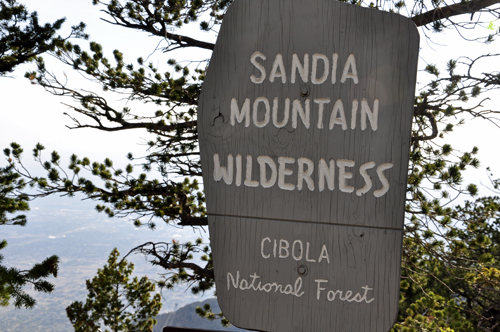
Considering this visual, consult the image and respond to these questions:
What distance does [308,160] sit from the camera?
1.28m

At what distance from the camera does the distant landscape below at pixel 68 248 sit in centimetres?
5997

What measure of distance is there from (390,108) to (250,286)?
82 centimetres

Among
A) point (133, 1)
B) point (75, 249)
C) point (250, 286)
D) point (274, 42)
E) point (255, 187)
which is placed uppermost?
point (133, 1)

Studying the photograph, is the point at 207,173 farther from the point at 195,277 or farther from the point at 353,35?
the point at 195,277

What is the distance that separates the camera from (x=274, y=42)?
4.34 feet

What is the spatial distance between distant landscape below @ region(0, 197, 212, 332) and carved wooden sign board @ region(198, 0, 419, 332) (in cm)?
5463

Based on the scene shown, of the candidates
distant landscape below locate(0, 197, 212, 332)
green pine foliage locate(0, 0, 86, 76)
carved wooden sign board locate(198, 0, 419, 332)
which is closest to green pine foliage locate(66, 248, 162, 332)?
green pine foliage locate(0, 0, 86, 76)

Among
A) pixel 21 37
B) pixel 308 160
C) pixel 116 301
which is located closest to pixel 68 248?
pixel 116 301

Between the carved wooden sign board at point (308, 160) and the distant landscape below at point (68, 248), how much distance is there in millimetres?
54630

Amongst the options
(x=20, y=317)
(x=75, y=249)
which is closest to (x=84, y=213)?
(x=75, y=249)

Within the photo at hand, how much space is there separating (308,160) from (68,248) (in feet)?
356

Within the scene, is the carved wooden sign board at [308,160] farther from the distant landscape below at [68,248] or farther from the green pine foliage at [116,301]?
the distant landscape below at [68,248]

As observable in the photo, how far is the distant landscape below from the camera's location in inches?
2361

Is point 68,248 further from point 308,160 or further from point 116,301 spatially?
point 308,160
